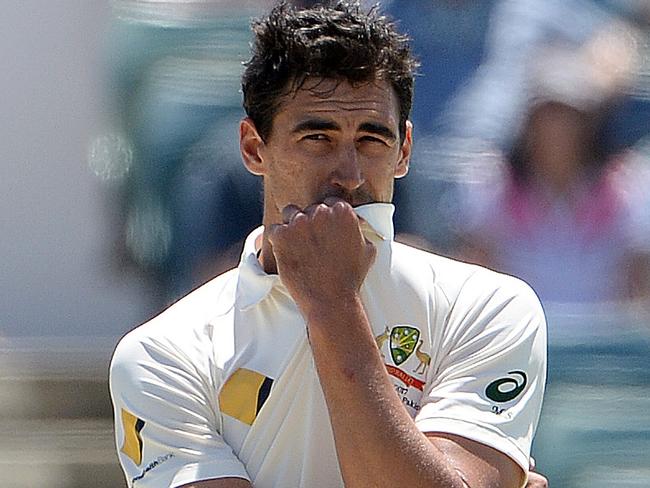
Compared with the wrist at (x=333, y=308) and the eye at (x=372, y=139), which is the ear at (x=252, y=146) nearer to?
the eye at (x=372, y=139)

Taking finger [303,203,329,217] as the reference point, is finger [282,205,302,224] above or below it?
below

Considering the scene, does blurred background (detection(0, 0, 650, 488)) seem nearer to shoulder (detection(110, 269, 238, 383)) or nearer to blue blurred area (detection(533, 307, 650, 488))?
blue blurred area (detection(533, 307, 650, 488))

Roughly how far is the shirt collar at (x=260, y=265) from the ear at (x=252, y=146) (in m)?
0.15

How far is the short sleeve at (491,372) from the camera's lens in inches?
85.0

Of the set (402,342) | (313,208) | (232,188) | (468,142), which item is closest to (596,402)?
(468,142)

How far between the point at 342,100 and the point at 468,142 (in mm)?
1831

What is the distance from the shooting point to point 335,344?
2113 millimetres

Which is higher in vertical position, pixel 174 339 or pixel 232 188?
pixel 174 339

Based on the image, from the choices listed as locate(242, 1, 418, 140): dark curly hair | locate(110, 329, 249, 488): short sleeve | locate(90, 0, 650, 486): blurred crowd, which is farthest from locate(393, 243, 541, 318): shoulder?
locate(90, 0, 650, 486): blurred crowd

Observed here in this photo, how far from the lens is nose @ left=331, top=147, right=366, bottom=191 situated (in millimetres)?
2258

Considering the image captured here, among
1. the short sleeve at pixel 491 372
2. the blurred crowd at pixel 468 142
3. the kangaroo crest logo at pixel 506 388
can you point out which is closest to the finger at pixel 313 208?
the short sleeve at pixel 491 372

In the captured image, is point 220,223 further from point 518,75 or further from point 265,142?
point 265,142

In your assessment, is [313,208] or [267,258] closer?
[313,208]

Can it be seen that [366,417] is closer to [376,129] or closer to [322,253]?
[322,253]
